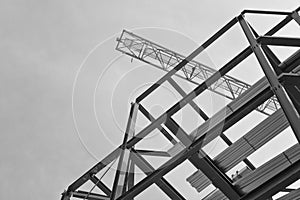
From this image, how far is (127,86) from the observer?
8500 millimetres

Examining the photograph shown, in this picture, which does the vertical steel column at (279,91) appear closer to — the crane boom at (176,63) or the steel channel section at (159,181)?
the steel channel section at (159,181)

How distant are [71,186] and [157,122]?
310 cm

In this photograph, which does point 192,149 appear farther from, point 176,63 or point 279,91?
point 176,63

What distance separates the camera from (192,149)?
6.04m

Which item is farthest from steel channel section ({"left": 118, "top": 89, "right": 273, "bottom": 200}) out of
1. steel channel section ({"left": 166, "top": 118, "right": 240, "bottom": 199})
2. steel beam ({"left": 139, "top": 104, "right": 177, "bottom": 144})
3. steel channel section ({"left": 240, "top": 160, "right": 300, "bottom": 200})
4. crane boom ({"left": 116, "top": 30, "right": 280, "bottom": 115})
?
crane boom ({"left": 116, "top": 30, "right": 280, "bottom": 115})

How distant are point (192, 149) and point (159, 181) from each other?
190cm

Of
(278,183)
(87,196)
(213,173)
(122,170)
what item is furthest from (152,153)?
(278,183)

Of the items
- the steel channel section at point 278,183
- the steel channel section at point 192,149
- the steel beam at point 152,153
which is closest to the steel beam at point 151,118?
the steel beam at point 152,153

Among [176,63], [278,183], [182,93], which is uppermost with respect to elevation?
[176,63]

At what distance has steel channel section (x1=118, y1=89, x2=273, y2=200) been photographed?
18.3 ft

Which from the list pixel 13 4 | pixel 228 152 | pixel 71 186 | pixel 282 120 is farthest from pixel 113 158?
pixel 13 4

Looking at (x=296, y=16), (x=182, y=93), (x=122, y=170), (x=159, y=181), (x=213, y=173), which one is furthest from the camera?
(x=182, y=93)

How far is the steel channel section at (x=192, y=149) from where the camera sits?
5.58 meters

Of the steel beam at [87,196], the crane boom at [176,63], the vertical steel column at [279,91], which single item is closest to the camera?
the vertical steel column at [279,91]
